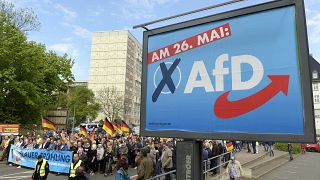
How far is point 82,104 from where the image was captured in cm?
8419

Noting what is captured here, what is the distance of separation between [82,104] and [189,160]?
83127 mm

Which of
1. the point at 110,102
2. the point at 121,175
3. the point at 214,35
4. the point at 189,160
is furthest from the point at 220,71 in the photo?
the point at 110,102

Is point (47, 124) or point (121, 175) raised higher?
point (47, 124)

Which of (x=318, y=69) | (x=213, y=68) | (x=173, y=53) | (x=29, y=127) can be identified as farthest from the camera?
(x=318, y=69)

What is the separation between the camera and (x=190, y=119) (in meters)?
4.68

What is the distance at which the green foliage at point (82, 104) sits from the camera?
268ft

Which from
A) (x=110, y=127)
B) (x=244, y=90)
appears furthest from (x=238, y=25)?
(x=110, y=127)

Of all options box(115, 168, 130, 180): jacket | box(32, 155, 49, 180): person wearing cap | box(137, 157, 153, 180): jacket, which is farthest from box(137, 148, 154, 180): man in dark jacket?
box(32, 155, 49, 180): person wearing cap

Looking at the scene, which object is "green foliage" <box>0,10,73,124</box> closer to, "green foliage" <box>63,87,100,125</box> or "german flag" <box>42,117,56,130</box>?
"german flag" <box>42,117,56,130</box>

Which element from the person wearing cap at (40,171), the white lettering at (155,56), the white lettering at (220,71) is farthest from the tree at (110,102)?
the white lettering at (220,71)

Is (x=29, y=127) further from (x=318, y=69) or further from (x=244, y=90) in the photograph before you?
(x=318, y=69)

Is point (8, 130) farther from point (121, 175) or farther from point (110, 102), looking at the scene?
point (110, 102)

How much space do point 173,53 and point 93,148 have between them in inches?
490

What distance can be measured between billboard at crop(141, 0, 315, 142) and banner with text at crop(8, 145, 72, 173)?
11572 mm
